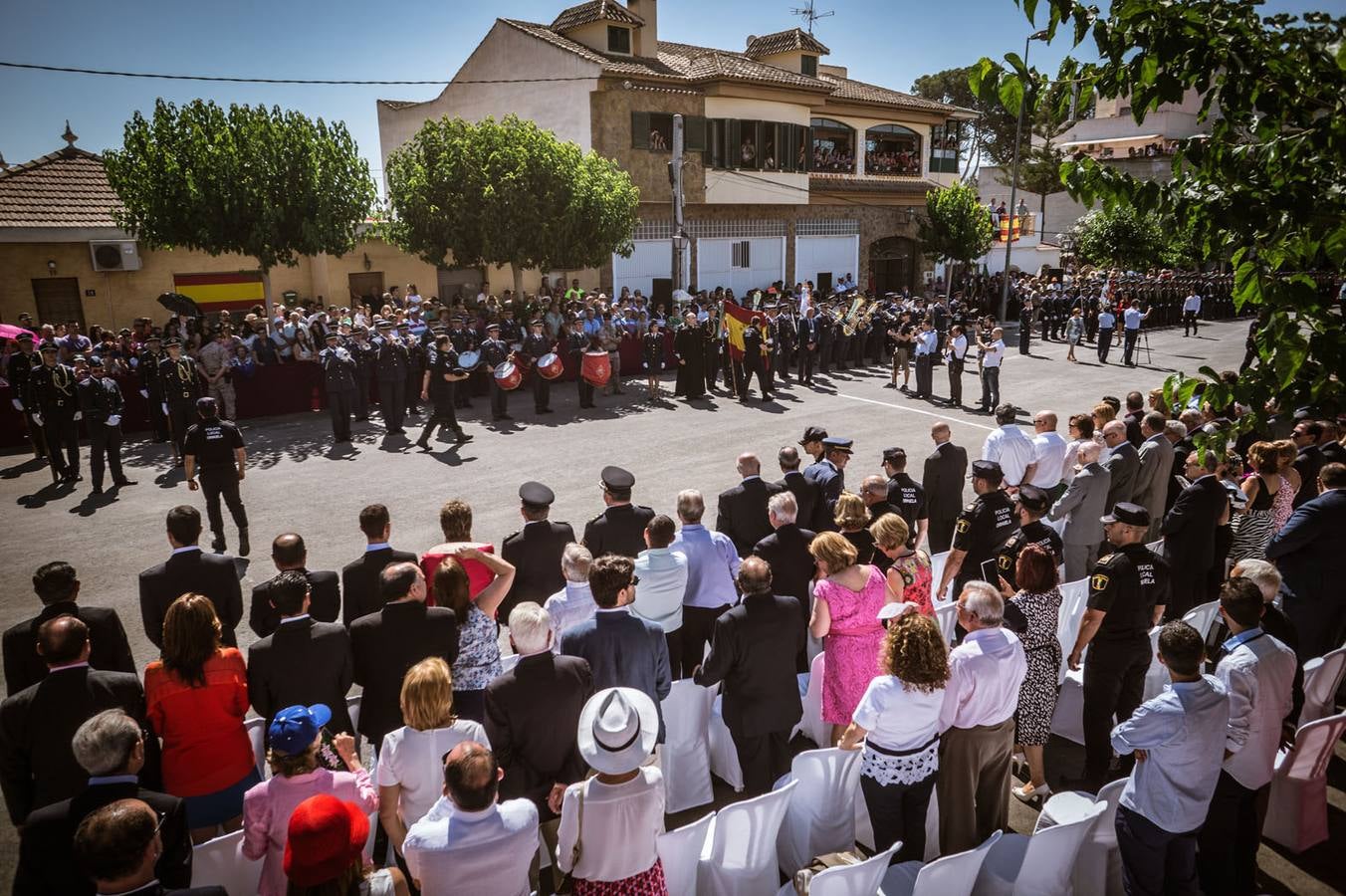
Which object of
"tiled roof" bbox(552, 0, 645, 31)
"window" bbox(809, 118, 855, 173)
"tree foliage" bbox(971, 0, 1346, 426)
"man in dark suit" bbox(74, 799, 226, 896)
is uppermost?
"tiled roof" bbox(552, 0, 645, 31)

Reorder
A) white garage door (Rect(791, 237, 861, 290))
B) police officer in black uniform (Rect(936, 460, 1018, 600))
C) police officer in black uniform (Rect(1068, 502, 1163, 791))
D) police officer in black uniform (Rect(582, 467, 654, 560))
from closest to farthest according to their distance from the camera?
police officer in black uniform (Rect(1068, 502, 1163, 791)) < police officer in black uniform (Rect(582, 467, 654, 560)) < police officer in black uniform (Rect(936, 460, 1018, 600)) < white garage door (Rect(791, 237, 861, 290))

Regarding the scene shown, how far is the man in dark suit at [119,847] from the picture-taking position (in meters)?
2.75

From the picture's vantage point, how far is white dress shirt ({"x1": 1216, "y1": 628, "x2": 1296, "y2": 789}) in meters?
4.27

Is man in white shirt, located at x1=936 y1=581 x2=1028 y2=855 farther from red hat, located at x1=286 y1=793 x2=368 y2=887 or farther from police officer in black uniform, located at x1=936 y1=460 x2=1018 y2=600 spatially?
red hat, located at x1=286 y1=793 x2=368 y2=887

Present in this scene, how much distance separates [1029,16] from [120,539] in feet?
35.4

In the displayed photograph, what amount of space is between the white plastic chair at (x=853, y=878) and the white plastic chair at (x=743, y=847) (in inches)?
21.3

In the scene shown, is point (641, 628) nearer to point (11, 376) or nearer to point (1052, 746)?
point (1052, 746)

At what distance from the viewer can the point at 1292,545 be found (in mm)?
6152

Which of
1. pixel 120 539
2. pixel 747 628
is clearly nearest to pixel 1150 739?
pixel 747 628

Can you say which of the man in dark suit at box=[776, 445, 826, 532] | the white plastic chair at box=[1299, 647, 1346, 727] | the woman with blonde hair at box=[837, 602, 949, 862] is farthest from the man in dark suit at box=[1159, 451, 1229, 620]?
the woman with blonde hair at box=[837, 602, 949, 862]

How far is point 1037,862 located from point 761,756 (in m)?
1.63

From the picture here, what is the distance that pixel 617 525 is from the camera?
655 centimetres

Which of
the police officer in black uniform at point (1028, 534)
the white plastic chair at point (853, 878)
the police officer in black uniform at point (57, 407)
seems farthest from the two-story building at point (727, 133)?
the white plastic chair at point (853, 878)

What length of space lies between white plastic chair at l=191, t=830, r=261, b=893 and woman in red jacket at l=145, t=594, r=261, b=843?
0.61 meters
